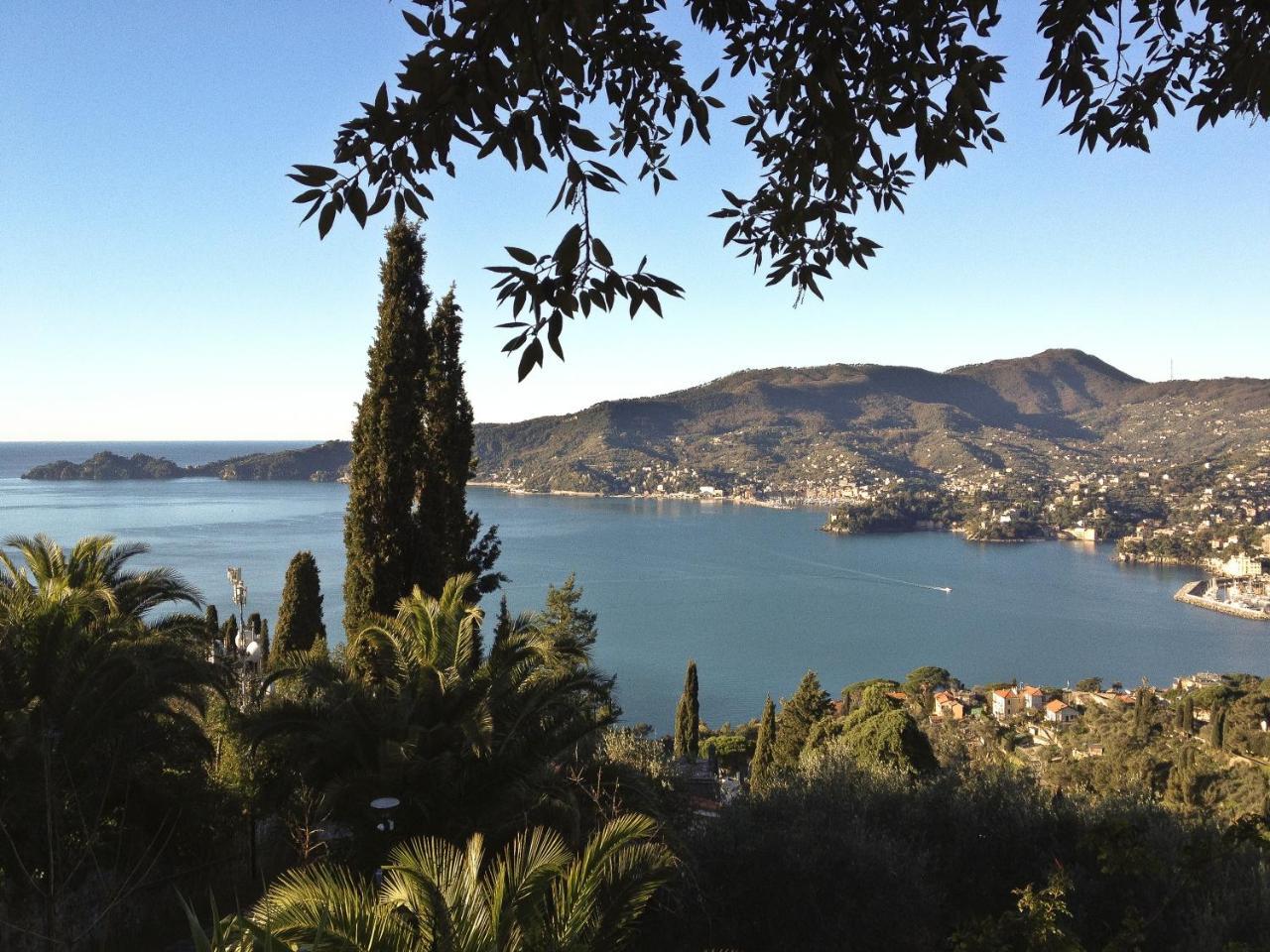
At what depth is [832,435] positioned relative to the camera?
136 meters

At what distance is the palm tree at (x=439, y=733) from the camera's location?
5812mm

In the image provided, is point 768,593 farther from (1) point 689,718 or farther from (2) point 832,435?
(2) point 832,435

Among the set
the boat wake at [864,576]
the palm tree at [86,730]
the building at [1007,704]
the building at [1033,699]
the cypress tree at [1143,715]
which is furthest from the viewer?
the boat wake at [864,576]

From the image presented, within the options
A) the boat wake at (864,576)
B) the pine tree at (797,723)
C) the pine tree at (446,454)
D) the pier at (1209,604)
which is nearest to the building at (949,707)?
the pine tree at (797,723)

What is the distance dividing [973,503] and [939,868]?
94465mm

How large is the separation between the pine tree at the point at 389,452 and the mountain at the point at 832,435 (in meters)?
96.2

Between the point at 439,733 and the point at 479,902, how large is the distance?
122 inches

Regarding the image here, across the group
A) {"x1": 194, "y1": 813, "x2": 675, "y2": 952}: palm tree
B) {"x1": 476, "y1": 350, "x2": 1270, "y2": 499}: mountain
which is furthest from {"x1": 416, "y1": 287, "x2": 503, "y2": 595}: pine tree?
{"x1": 476, "y1": 350, "x2": 1270, "y2": 499}: mountain

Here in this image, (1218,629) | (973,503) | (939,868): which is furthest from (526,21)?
(973,503)

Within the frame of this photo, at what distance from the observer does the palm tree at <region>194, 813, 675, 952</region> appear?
2.98 meters

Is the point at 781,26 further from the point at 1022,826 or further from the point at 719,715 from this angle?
the point at 719,715

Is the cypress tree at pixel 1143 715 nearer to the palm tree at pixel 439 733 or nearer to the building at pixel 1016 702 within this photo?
the building at pixel 1016 702

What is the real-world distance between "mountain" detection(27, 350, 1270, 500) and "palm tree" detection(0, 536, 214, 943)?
100m

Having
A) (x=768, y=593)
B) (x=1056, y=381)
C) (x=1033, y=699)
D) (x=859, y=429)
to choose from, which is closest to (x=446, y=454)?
(x=1033, y=699)
